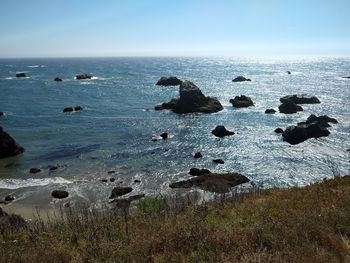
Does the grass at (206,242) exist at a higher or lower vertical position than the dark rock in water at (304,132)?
higher

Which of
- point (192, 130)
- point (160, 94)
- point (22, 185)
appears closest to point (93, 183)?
point (22, 185)

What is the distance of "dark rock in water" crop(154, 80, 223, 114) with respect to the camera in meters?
75.4

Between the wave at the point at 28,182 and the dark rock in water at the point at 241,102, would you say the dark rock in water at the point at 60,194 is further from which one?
the dark rock in water at the point at 241,102

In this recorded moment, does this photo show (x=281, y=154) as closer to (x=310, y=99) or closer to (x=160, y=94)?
(x=310, y=99)

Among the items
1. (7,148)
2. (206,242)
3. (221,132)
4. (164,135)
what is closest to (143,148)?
(164,135)

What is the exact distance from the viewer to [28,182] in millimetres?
35969

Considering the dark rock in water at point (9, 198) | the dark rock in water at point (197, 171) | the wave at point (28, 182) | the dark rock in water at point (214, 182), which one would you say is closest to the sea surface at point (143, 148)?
the wave at point (28, 182)

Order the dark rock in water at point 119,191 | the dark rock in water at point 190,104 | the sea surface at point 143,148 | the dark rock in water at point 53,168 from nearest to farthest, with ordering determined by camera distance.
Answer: the dark rock in water at point 119,191
the sea surface at point 143,148
the dark rock in water at point 53,168
the dark rock in water at point 190,104

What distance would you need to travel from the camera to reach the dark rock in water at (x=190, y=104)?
2968 inches

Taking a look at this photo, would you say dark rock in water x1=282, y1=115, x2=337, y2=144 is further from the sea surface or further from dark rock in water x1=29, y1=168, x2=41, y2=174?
dark rock in water x1=29, y1=168, x2=41, y2=174

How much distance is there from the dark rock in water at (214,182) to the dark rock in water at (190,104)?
3996 cm

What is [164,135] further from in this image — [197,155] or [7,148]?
[7,148]

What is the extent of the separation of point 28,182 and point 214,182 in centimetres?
1697

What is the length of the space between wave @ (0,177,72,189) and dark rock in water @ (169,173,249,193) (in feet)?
34.4
